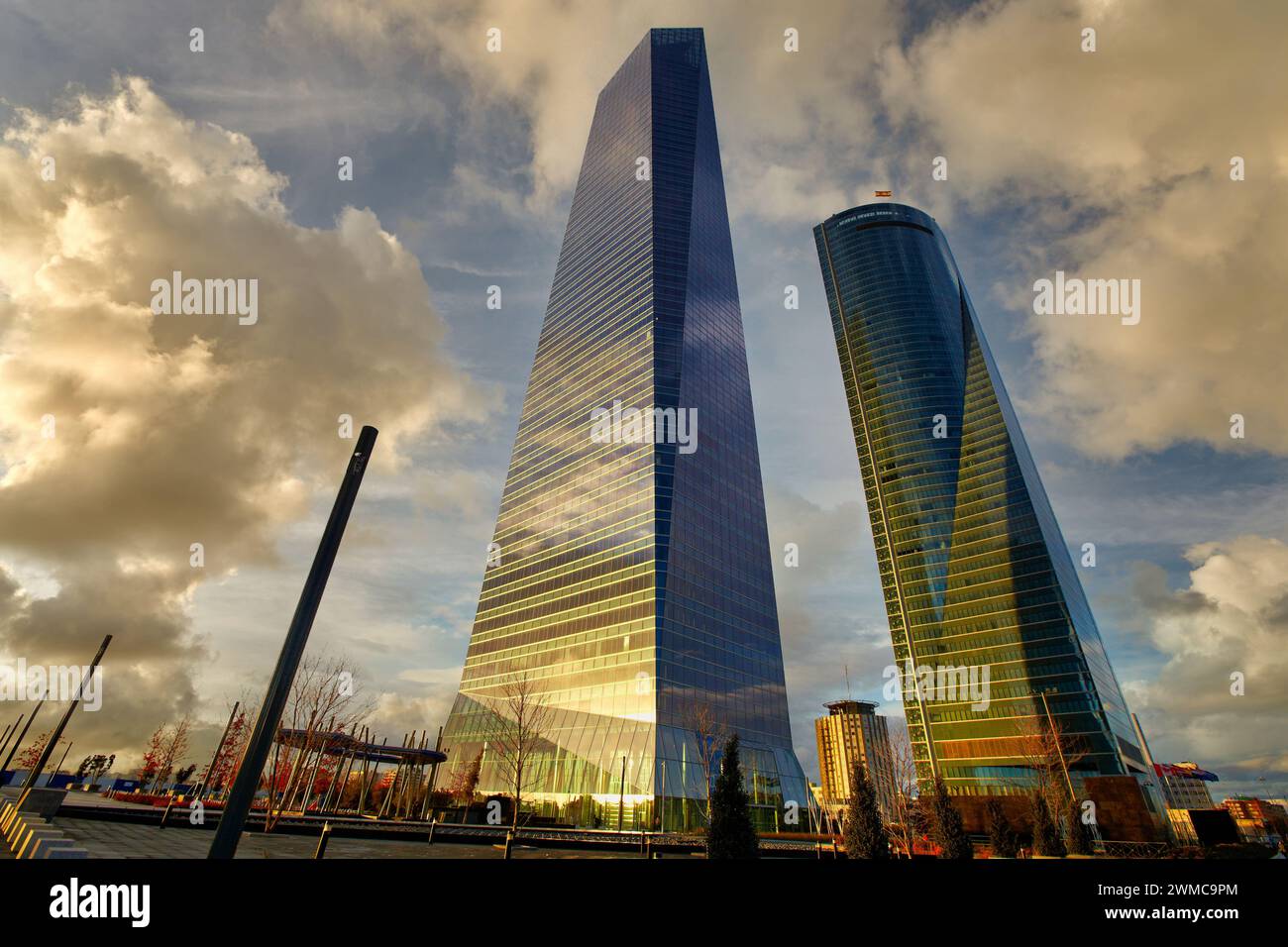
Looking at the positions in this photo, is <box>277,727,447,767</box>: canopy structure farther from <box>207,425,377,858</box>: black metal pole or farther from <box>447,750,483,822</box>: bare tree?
<box>207,425,377,858</box>: black metal pole

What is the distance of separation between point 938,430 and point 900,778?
11442 cm

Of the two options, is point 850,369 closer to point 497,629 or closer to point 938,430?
point 938,430

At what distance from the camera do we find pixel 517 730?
73000 mm

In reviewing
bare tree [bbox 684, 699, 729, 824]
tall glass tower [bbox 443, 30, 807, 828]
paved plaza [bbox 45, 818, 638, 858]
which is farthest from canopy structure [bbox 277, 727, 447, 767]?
bare tree [bbox 684, 699, 729, 824]

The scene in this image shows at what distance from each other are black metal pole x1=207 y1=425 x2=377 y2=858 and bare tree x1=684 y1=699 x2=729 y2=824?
55.0 meters

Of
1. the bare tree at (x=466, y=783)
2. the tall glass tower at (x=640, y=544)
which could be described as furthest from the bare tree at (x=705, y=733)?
the bare tree at (x=466, y=783)

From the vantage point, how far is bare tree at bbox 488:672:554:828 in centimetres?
6681

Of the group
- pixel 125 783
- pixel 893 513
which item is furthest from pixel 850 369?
pixel 125 783

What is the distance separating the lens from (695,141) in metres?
128

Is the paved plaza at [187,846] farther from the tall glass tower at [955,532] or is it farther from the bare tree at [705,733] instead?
the tall glass tower at [955,532]

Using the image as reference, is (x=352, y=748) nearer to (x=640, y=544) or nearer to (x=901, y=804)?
(x=640, y=544)

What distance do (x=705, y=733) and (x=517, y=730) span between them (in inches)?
1064

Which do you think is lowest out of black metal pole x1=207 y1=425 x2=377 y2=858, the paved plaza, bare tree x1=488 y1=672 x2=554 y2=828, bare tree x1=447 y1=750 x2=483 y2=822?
bare tree x1=447 y1=750 x2=483 y2=822
